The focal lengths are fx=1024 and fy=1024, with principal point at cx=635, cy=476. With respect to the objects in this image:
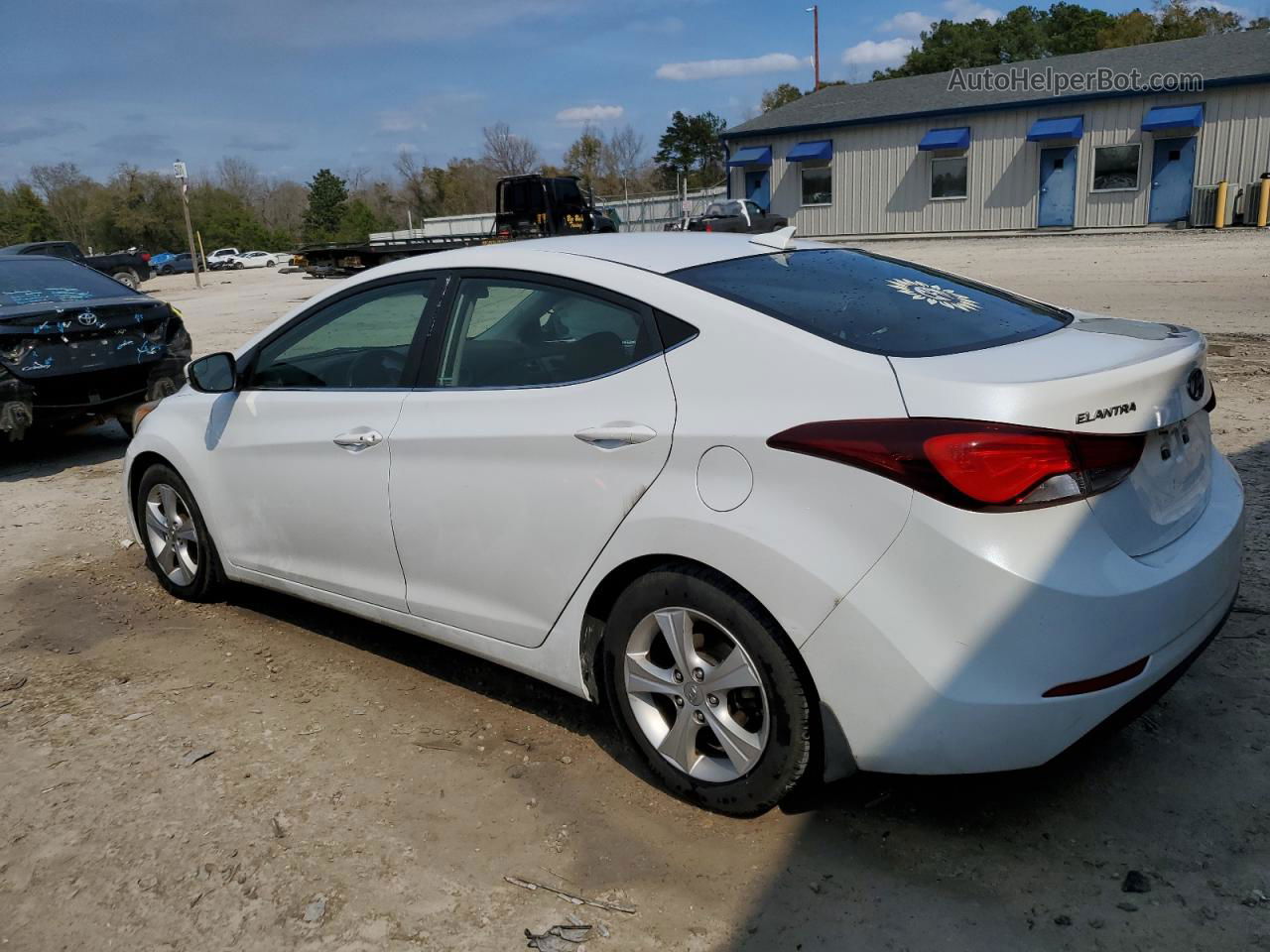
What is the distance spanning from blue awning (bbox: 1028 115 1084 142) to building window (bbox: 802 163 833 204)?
23.0 ft

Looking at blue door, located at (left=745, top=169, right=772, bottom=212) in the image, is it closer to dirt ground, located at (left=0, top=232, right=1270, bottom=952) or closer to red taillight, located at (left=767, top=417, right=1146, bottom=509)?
dirt ground, located at (left=0, top=232, right=1270, bottom=952)

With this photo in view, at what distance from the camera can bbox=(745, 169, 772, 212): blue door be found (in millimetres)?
36938

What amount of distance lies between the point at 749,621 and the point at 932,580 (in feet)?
1.59

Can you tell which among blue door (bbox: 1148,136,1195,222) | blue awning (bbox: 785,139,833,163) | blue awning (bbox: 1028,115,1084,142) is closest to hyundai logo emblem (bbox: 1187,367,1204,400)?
blue door (bbox: 1148,136,1195,222)

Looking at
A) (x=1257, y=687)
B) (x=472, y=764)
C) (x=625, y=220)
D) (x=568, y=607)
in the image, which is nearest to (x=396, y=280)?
(x=568, y=607)

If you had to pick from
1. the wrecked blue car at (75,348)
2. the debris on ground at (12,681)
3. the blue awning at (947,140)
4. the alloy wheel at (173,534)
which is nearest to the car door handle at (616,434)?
the alloy wheel at (173,534)

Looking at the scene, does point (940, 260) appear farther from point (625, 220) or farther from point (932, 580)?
point (625, 220)

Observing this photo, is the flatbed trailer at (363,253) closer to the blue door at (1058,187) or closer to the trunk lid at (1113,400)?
the trunk lid at (1113,400)

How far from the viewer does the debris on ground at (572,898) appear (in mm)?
2580

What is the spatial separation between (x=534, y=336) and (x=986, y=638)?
1.71 m

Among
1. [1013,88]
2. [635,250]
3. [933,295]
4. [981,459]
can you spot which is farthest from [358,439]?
[1013,88]

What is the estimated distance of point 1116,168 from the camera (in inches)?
1192

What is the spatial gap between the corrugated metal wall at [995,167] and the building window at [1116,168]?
0.17m

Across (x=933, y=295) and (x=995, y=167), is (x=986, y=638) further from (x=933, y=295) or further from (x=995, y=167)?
(x=995, y=167)
